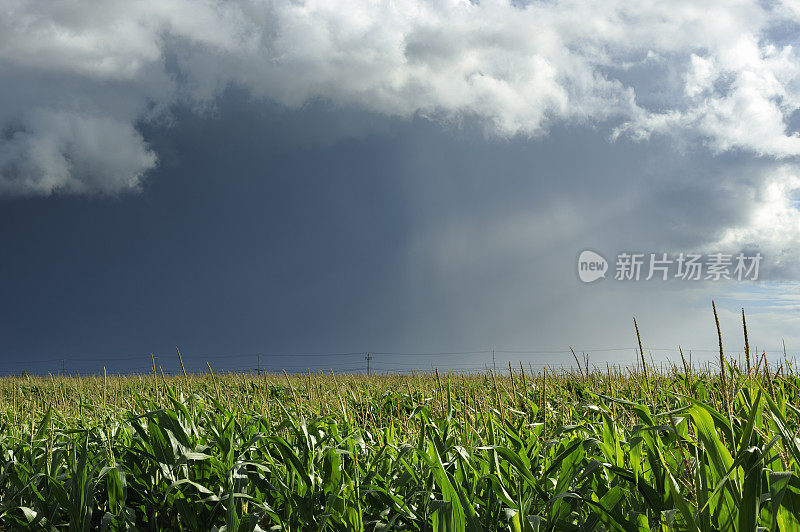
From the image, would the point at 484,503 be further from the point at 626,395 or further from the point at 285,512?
the point at 626,395

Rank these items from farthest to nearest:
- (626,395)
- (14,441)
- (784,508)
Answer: (626,395), (14,441), (784,508)

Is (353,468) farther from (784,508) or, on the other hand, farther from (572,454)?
(784,508)

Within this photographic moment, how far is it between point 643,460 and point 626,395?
3251 millimetres

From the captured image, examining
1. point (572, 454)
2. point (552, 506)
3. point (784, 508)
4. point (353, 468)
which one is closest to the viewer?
point (784, 508)

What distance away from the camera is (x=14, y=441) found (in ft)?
15.8

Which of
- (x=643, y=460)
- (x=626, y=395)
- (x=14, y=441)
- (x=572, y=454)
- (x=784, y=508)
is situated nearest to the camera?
(x=784, y=508)

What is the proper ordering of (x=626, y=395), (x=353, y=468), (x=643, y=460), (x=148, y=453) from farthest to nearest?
(x=626, y=395) < (x=148, y=453) < (x=353, y=468) < (x=643, y=460)

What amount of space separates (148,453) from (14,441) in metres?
2.36

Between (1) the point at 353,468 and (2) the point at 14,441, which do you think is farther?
(2) the point at 14,441

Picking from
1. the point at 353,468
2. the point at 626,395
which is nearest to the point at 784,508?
the point at 353,468

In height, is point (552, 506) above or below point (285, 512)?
above

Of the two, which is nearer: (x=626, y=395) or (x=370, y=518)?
(x=370, y=518)

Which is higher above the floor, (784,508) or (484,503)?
(784,508)

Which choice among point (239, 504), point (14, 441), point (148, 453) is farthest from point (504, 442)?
point (14, 441)
